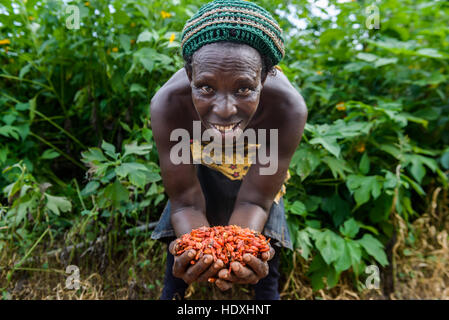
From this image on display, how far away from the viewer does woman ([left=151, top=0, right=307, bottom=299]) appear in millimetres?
1016

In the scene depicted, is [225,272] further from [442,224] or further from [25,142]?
[442,224]

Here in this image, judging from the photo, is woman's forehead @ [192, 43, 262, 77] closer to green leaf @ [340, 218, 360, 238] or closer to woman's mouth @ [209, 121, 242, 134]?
woman's mouth @ [209, 121, 242, 134]

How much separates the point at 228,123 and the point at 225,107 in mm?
50

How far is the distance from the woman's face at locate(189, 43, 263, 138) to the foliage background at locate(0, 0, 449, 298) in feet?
2.10

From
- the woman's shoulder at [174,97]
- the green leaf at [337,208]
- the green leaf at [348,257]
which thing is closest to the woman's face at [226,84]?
the woman's shoulder at [174,97]

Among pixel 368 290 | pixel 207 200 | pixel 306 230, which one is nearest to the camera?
pixel 207 200

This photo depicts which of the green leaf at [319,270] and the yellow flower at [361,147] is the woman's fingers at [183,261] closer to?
the green leaf at [319,270]

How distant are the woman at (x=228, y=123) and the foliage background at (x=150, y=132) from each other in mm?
301

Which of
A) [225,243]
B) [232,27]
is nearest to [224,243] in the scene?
[225,243]

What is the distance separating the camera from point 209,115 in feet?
3.55

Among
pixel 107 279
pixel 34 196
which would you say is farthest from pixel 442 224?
pixel 34 196

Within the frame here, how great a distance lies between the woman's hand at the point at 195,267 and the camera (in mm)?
1103

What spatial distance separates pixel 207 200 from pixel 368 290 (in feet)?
3.74

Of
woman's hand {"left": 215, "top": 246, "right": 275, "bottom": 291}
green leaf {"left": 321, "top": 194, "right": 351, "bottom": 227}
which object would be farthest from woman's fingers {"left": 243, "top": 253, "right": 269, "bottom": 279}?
green leaf {"left": 321, "top": 194, "right": 351, "bottom": 227}
